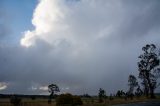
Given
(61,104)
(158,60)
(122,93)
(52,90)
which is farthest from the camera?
(122,93)

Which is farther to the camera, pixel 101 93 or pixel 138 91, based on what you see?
pixel 138 91

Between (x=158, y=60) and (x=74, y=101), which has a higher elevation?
(x=158, y=60)

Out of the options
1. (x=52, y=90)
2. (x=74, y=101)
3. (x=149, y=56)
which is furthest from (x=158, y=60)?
(x=52, y=90)

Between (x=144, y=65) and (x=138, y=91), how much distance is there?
43.0m

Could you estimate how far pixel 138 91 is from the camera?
133 m

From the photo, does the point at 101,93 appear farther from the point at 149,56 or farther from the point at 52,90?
the point at 149,56

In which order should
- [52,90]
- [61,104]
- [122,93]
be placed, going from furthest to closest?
[122,93] → [52,90] → [61,104]

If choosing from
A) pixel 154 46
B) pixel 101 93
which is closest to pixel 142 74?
pixel 154 46

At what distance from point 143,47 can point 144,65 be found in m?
5.51

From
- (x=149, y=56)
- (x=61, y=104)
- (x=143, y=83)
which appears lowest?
(x=61, y=104)

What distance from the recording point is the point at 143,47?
91688 mm

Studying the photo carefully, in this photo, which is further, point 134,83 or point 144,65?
point 134,83

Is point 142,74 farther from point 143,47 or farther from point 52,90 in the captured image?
point 52,90

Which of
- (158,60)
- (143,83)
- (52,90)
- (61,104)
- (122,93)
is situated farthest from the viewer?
(122,93)
